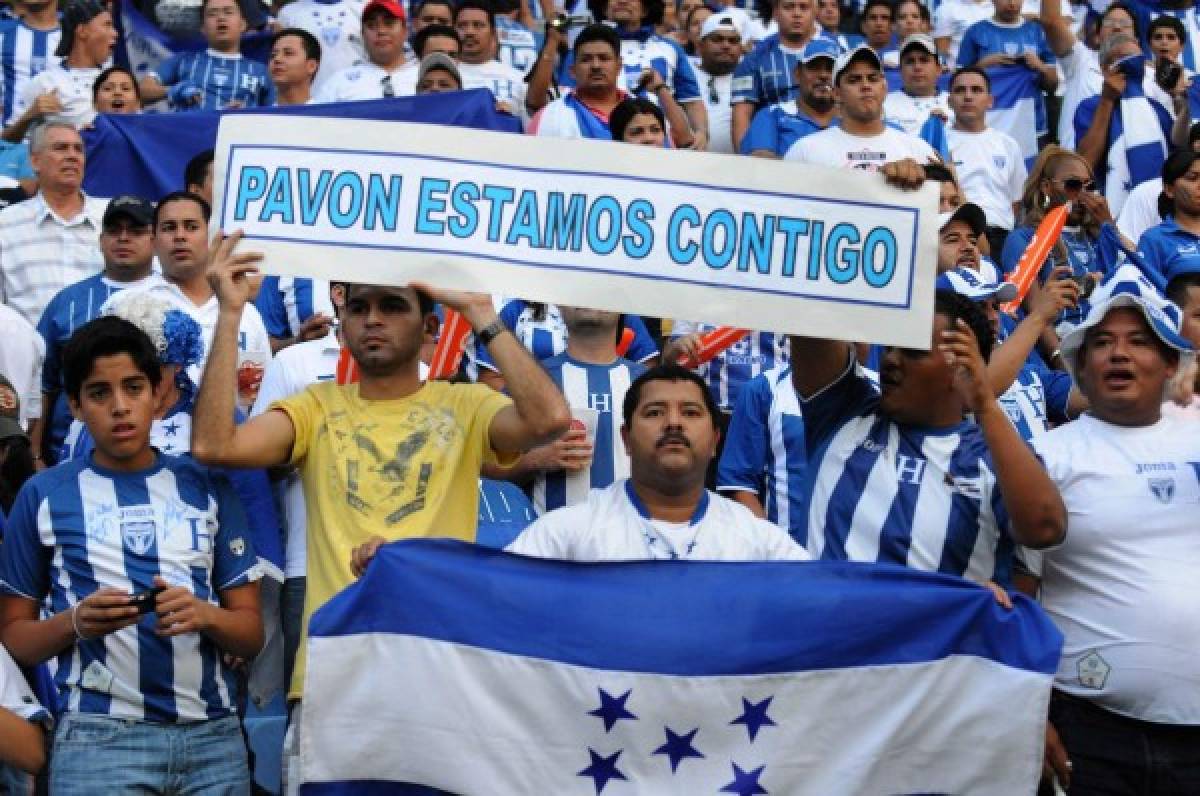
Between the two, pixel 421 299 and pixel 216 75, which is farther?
pixel 216 75

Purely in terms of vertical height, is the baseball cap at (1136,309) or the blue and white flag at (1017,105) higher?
the blue and white flag at (1017,105)

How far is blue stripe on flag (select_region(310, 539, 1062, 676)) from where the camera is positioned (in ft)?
17.1

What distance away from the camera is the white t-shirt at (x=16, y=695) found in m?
5.34

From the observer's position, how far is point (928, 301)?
5336 mm

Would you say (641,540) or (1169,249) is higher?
(1169,249)

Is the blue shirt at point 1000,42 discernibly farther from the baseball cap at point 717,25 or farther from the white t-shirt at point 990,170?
the white t-shirt at point 990,170

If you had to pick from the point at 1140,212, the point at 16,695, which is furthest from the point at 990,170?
the point at 16,695

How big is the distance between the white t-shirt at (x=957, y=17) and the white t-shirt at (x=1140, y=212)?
13.6ft

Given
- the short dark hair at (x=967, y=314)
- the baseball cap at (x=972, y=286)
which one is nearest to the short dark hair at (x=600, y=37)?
the baseball cap at (x=972, y=286)

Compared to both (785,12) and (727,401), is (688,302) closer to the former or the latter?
(727,401)

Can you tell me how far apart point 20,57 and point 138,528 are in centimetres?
780

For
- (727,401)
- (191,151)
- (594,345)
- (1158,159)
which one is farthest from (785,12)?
(594,345)

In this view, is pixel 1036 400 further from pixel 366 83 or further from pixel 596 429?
pixel 366 83

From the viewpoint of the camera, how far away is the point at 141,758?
5.49m
